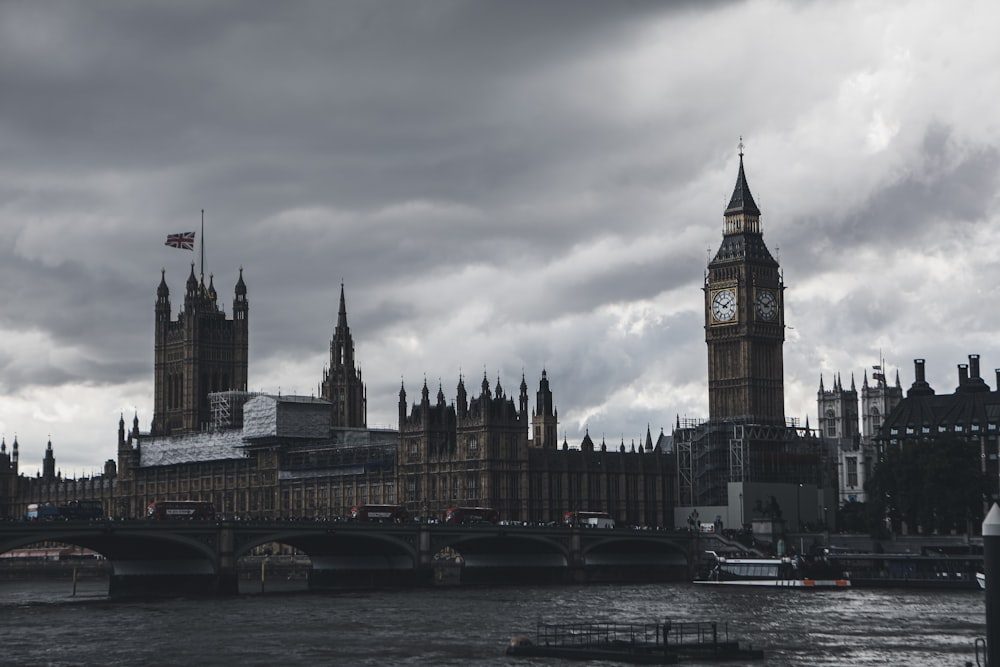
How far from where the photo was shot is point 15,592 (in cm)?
17250

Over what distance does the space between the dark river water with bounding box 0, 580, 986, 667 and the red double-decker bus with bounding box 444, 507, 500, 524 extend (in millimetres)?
19369

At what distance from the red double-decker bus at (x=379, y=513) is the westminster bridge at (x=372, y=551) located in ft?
21.4

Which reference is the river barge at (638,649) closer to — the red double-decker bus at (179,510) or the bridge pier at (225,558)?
the bridge pier at (225,558)

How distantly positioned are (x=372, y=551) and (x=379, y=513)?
9.83m

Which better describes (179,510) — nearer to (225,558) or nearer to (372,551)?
(372,551)

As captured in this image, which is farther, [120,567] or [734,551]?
[734,551]

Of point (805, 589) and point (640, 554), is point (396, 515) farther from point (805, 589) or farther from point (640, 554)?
point (805, 589)

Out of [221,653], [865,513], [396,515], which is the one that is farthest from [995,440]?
[221,653]

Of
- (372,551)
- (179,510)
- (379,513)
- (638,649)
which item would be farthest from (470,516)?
(638,649)

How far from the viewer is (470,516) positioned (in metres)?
171

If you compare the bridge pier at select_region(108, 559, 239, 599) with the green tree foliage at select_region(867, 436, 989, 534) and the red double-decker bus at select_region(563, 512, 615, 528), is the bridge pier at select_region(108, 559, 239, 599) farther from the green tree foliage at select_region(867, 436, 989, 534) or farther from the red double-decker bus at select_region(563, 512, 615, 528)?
the green tree foliage at select_region(867, 436, 989, 534)

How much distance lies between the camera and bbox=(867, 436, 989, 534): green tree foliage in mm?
169875

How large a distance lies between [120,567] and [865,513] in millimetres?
81581

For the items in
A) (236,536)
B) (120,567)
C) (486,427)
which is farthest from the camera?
(486,427)
